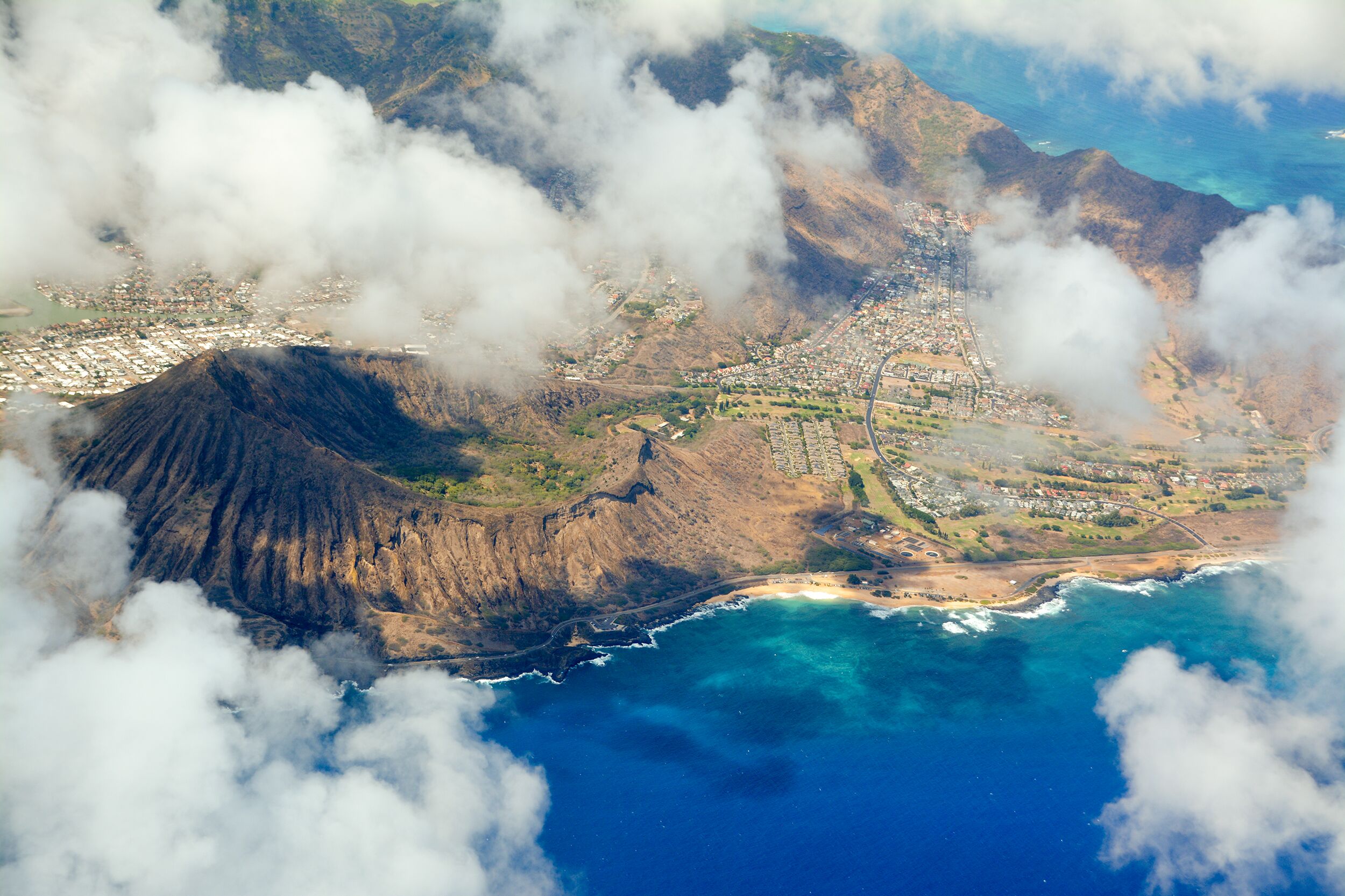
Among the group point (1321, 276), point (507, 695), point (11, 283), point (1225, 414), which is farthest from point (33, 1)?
point (1321, 276)

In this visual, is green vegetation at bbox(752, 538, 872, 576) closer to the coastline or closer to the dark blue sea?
the coastline

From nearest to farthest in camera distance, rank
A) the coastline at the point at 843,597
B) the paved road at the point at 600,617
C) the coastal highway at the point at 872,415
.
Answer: the paved road at the point at 600,617 < the coastline at the point at 843,597 < the coastal highway at the point at 872,415

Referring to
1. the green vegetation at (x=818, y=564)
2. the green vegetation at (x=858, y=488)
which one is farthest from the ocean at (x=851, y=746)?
the green vegetation at (x=858, y=488)

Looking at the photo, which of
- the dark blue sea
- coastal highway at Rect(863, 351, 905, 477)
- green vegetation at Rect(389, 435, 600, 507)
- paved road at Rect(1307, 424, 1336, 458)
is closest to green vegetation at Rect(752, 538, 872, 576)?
the dark blue sea

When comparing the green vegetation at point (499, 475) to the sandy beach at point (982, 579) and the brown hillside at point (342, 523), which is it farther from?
the sandy beach at point (982, 579)

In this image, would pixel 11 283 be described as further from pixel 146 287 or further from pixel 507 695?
pixel 507 695
